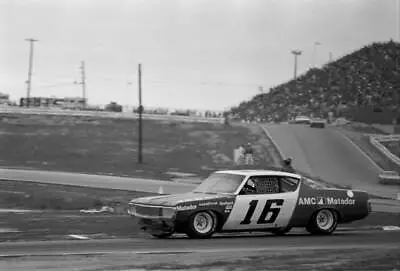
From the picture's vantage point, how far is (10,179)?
38.8 m

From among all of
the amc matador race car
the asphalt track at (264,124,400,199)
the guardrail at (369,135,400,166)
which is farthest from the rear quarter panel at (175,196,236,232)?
the guardrail at (369,135,400,166)

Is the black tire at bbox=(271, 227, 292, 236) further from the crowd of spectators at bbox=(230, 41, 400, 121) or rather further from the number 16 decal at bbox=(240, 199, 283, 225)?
the crowd of spectators at bbox=(230, 41, 400, 121)

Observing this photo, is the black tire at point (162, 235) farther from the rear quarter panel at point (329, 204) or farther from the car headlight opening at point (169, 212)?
the rear quarter panel at point (329, 204)

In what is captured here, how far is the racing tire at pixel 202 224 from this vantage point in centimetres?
1666

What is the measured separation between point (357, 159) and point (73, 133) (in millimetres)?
23789

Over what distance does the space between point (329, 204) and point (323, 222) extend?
42 centimetres

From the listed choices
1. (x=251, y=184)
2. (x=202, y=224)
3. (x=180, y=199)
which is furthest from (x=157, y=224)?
(x=251, y=184)

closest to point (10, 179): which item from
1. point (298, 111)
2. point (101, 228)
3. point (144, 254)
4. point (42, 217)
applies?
point (42, 217)

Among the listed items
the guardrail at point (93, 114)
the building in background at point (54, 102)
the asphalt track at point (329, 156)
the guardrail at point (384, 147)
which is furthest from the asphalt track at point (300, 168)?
the building in background at point (54, 102)

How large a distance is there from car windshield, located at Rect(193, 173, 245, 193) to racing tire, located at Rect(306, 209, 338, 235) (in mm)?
1981

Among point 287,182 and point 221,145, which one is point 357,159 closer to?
point 221,145

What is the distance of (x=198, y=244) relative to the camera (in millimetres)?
15508

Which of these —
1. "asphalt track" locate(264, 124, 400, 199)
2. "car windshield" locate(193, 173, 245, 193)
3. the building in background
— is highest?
the building in background

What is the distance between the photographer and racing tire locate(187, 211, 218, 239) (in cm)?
1666
